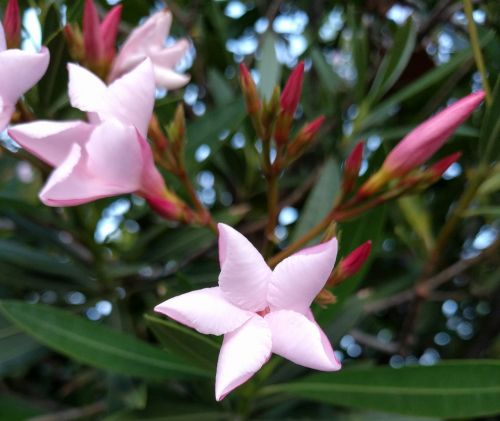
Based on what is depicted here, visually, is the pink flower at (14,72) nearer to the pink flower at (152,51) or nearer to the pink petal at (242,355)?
the pink flower at (152,51)

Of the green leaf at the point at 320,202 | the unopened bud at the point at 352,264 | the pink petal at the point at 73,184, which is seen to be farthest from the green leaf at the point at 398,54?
the pink petal at the point at 73,184

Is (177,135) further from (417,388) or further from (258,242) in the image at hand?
(258,242)

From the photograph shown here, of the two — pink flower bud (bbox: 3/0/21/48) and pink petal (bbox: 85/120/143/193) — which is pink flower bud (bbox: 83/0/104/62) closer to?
pink flower bud (bbox: 3/0/21/48)

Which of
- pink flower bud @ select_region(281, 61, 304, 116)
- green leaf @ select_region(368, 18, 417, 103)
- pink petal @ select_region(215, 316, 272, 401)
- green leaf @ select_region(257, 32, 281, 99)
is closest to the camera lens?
pink petal @ select_region(215, 316, 272, 401)

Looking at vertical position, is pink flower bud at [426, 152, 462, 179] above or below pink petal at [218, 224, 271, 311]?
below

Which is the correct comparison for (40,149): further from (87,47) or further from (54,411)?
(54,411)

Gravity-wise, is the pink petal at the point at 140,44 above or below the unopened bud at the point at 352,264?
above

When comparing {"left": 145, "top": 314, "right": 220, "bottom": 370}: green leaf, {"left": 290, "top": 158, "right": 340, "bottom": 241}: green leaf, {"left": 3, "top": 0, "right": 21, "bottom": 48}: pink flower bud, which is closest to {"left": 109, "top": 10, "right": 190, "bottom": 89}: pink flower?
{"left": 3, "top": 0, "right": 21, "bottom": 48}: pink flower bud
